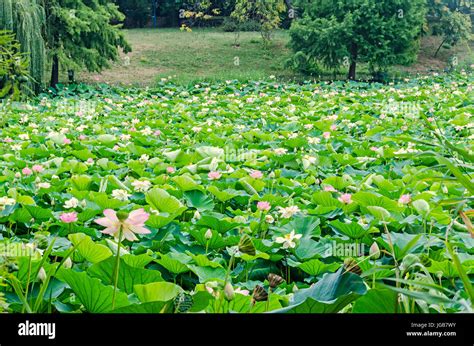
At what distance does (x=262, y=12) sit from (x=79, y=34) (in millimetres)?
3377

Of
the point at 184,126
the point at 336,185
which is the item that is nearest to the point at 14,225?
the point at 336,185

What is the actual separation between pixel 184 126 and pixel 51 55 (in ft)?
10.8

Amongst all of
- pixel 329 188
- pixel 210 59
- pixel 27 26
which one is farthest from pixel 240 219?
pixel 210 59

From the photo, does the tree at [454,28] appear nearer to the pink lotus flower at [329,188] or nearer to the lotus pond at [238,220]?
the lotus pond at [238,220]

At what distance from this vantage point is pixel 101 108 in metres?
4.10

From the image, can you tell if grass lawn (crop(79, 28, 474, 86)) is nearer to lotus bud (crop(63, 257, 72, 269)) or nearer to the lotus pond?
the lotus pond

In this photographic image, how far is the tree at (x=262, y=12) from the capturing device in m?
8.54

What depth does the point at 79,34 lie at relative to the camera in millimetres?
5980

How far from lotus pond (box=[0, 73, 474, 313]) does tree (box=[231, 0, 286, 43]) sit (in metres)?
5.53

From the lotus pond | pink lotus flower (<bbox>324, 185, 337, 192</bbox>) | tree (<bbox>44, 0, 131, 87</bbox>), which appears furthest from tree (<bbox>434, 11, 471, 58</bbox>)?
pink lotus flower (<bbox>324, 185, 337, 192</bbox>)

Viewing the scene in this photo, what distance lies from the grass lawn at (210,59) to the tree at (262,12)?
1.37 feet

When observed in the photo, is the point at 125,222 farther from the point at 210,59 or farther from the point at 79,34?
the point at 210,59

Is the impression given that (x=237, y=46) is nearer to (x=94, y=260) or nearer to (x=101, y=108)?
(x=101, y=108)
